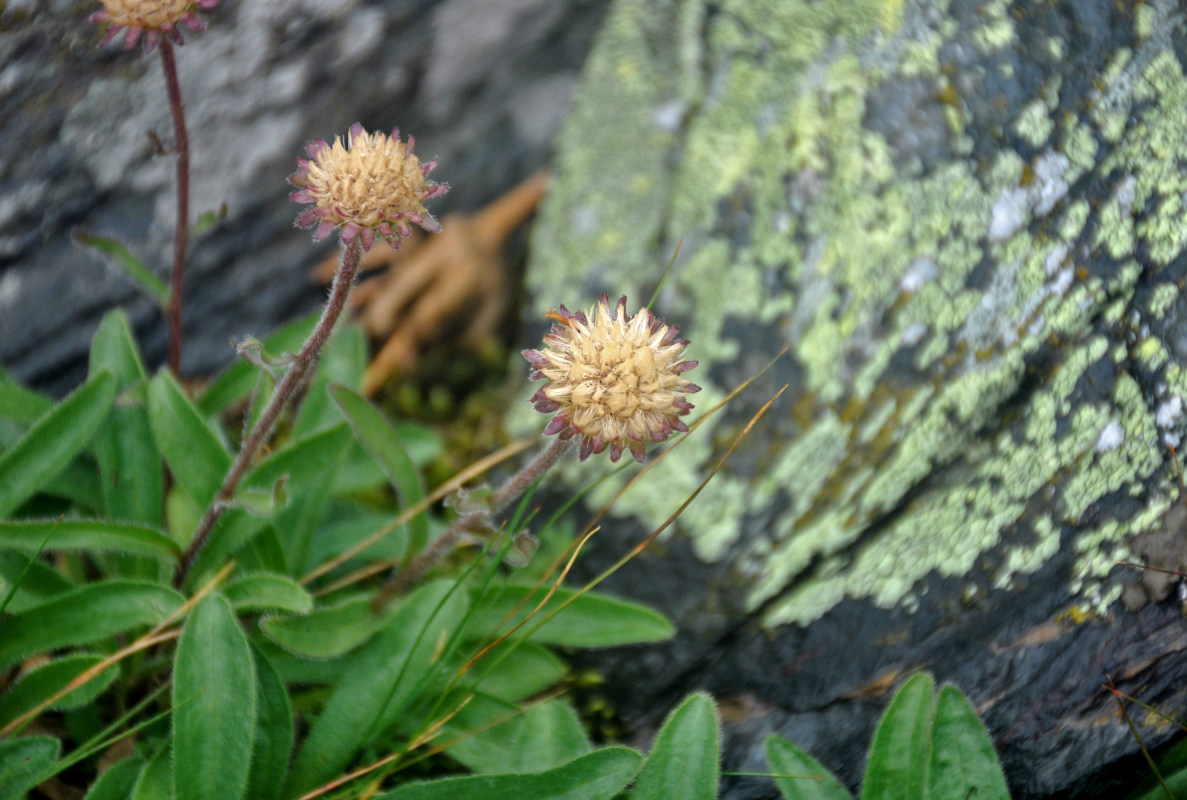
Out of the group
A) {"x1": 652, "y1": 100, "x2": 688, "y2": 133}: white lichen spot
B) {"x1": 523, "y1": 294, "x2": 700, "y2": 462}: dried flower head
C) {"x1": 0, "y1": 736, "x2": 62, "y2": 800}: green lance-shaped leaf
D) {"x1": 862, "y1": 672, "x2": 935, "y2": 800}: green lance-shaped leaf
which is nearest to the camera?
{"x1": 523, "y1": 294, "x2": 700, "y2": 462}: dried flower head

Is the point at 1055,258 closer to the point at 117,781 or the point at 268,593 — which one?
the point at 268,593

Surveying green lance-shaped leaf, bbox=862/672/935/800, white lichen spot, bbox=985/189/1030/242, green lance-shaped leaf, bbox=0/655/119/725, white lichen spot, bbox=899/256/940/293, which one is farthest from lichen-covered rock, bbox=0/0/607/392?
green lance-shaped leaf, bbox=862/672/935/800

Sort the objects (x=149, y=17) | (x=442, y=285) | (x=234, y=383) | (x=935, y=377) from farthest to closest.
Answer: (x=442, y=285), (x=234, y=383), (x=935, y=377), (x=149, y=17)

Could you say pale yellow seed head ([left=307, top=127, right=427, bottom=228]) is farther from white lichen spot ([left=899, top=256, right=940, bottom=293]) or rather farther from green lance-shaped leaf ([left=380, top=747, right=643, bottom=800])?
white lichen spot ([left=899, top=256, right=940, bottom=293])

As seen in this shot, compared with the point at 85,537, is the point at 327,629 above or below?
below

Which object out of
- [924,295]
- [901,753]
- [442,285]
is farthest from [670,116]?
[901,753]

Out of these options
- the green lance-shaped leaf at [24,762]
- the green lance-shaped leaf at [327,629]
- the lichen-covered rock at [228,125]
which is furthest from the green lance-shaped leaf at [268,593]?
the lichen-covered rock at [228,125]
